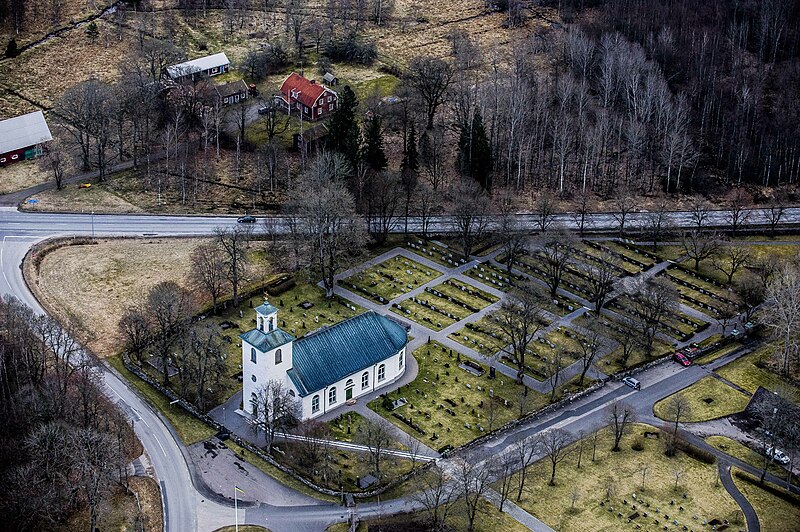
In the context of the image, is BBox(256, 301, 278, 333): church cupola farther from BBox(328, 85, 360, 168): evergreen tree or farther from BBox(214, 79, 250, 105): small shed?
BBox(214, 79, 250, 105): small shed

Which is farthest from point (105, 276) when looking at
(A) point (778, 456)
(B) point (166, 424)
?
(A) point (778, 456)

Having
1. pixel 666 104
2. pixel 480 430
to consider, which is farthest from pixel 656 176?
pixel 480 430

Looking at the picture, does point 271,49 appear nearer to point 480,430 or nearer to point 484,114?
point 484,114

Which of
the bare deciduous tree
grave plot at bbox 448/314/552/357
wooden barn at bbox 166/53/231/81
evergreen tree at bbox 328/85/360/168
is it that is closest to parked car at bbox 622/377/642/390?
the bare deciduous tree

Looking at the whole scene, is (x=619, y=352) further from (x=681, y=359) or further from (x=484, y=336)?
(x=484, y=336)

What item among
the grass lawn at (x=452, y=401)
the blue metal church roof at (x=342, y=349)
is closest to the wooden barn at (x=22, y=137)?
the blue metal church roof at (x=342, y=349)

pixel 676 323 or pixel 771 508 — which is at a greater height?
pixel 676 323

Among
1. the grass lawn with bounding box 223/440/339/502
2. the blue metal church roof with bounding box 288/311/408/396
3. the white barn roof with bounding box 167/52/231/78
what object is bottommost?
the grass lawn with bounding box 223/440/339/502
